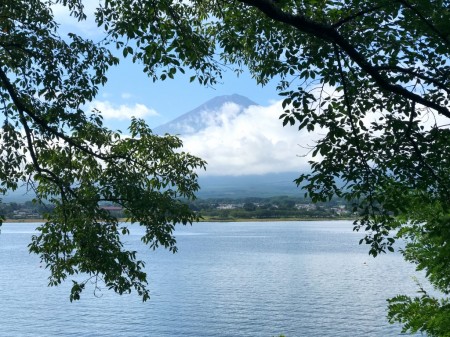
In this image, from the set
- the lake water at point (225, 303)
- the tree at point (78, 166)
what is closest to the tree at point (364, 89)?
the tree at point (78, 166)

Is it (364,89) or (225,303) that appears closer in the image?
(364,89)

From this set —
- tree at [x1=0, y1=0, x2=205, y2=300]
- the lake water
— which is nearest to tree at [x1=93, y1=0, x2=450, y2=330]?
tree at [x1=0, y1=0, x2=205, y2=300]

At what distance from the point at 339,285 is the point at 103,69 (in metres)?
53.2

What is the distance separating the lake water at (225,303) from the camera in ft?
135

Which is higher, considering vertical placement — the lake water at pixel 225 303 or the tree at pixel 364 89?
the tree at pixel 364 89

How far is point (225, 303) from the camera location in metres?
51.3

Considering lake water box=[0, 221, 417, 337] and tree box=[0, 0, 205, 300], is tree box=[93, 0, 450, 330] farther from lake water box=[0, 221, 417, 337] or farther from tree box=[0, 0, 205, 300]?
lake water box=[0, 221, 417, 337]

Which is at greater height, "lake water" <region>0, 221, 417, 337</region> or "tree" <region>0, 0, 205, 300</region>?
"tree" <region>0, 0, 205, 300</region>

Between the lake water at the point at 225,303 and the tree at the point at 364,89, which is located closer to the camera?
the tree at the point at 364,89

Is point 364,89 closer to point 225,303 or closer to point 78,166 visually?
point 78,166

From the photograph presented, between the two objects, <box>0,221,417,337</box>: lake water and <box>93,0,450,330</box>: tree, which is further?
<box>0,221,417,337</box>: lake water

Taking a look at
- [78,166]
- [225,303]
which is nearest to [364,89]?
[78,166]

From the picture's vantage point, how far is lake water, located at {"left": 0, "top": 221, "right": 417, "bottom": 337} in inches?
1617

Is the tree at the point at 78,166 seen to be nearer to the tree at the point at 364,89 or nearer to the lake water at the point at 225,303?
the tree at the point at 364,89
